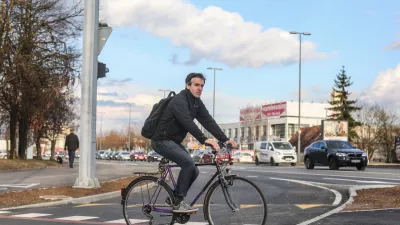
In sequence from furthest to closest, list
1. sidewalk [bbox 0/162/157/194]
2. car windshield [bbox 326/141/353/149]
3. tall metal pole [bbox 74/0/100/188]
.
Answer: car windshield [bbox 326/141/353/149] → sidewalk [bbox 0/162/157/194] → tall metal pole [bbox 74/0/100/188]

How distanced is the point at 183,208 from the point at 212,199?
418 millimetres

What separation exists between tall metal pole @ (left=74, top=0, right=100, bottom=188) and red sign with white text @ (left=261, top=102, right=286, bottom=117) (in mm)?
106517

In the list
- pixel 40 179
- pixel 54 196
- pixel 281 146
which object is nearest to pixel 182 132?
pixel 54 196

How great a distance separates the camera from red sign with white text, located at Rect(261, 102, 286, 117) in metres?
118

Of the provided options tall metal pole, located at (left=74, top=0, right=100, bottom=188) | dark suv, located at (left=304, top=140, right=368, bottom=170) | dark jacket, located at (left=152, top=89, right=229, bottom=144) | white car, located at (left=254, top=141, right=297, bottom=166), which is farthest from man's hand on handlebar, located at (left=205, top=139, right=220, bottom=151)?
white car, located at (left=254, top=141, right=297, bottom=166)

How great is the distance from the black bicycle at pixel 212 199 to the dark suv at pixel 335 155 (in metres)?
20.1

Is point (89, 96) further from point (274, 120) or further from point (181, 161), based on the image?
point (274, 120)

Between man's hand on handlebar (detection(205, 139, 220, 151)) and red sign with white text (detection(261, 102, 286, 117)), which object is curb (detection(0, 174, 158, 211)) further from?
red sign with white text (detection(261, 102, 286, 117))

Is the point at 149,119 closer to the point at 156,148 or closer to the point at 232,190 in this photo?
the point at 156,148

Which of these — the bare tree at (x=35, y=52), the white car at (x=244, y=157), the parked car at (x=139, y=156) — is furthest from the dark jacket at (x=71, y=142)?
the parked car at (x=139, y=156)

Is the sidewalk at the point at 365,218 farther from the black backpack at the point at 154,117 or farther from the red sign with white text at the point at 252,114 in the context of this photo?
the red sign with white text at the point at 252,114

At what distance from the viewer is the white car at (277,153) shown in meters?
36.3

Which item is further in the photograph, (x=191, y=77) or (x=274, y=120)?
(x=274, y=120)

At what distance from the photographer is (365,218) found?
25.2ft
